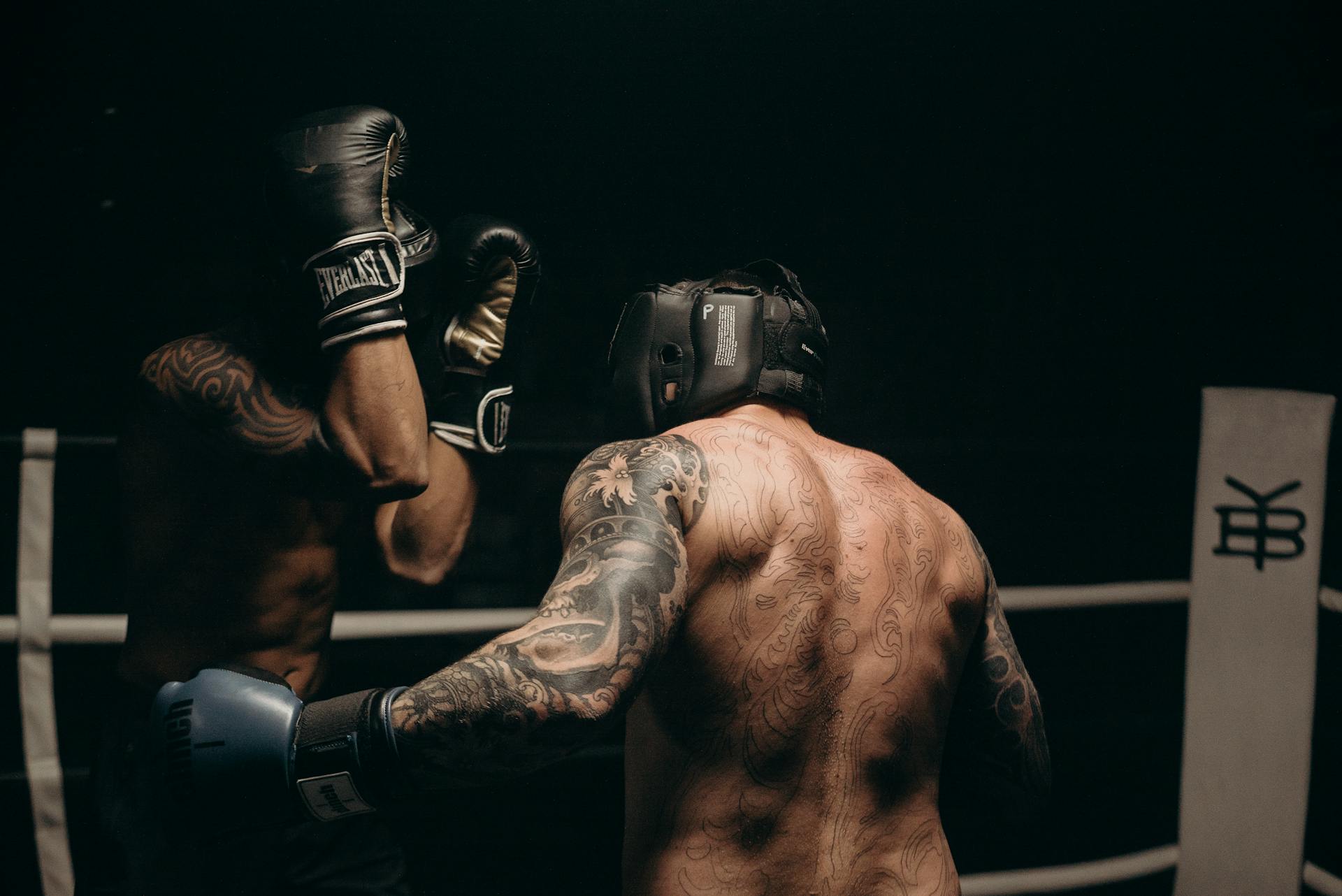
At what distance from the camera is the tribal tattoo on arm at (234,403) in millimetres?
1626

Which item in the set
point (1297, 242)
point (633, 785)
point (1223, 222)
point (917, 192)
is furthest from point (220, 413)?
point (1297, 242)

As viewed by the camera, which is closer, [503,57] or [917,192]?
[503,57]

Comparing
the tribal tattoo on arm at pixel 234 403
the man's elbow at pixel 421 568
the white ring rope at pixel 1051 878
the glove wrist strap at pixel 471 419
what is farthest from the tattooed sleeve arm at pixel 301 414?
the white ring rope at pixel 1051 878

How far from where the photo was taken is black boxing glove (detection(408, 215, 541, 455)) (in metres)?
1.91

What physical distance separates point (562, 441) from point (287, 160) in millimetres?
1018

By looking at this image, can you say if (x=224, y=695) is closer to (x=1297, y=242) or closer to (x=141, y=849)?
(x=141, y=849)

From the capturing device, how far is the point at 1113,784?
2.99 meters

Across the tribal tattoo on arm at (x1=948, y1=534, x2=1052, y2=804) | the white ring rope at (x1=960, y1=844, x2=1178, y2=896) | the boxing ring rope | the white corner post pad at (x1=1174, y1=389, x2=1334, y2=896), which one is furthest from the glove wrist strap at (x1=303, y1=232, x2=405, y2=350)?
the white corner post pad at (x1=1174, y1=389, x2=1334, y2=896)

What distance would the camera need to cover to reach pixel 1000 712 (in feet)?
5.92

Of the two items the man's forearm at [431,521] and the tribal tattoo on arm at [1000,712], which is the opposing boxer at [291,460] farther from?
the tribal tattoo on arm at [1000,712]

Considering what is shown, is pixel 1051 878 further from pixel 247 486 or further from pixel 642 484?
pixel 247 486

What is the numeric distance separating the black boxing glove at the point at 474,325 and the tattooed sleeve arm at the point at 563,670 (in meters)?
0.66

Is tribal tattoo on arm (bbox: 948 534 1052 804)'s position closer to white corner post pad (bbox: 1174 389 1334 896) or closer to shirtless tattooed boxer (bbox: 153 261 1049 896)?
shirtless tattooed boxer (bbox: 153 261 1049 896)

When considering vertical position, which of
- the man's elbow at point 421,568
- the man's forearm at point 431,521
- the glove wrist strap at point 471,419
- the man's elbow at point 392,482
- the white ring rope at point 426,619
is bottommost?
the white ring rope at point 426,619
